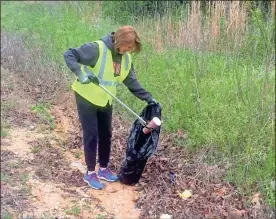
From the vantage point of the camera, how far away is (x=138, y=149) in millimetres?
4445

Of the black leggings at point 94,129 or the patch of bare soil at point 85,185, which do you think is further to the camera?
the black leggings at point 94,129

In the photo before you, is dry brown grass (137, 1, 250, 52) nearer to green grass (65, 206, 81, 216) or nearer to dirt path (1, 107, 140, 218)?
dirt path (1, 107, 140, 218)

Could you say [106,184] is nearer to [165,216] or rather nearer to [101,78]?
[165,216]

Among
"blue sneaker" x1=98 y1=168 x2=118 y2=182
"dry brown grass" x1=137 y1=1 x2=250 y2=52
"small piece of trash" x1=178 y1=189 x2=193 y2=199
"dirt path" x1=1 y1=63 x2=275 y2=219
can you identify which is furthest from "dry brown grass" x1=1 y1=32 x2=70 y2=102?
"small piece of trash" x1=178 y1=189 x2=193 y2=199

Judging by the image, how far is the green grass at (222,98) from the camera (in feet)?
13.8

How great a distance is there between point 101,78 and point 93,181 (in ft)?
3.39

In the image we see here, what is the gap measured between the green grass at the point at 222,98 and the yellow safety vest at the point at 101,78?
3.32 feet

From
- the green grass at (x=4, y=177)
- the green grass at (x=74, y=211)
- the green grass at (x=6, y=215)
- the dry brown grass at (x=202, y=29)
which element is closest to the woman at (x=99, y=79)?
the green grass at (x=74, y=211)

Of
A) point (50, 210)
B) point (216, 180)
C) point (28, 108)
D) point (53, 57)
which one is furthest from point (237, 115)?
point (53, 57)

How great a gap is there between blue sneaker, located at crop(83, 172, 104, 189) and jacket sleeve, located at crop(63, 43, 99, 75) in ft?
3.71

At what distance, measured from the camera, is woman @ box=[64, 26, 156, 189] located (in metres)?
3.96

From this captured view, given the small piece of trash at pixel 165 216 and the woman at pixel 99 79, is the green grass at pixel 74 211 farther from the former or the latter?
the small piece of trash at pixel 165 216

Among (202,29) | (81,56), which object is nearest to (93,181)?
(81,56)

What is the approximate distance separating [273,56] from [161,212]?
2130 millimetres
